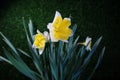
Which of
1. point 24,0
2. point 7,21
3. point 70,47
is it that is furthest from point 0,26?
point 70,47

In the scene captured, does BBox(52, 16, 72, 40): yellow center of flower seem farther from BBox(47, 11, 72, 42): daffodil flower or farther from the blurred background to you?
the blurred background

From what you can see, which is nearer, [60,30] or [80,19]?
[60,30]

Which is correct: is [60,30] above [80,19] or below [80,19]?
above

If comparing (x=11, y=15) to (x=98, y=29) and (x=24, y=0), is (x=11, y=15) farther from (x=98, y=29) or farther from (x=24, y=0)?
(x=98, y=29)

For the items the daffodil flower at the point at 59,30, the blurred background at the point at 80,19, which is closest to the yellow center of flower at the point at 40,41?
the daffodil flower at the point at 59,30

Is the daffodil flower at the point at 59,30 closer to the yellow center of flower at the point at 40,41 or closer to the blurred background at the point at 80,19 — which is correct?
Result: the yellow center of flower at the point at 40,41

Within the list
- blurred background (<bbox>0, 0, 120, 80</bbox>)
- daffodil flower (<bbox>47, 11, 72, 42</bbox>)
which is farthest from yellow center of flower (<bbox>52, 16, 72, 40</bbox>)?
blurred background (<bbox>0, 0, 120, 80</bbox>)

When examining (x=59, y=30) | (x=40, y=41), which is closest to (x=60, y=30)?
(x=59, y=30)

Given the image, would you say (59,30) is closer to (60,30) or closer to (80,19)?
(60,30)
